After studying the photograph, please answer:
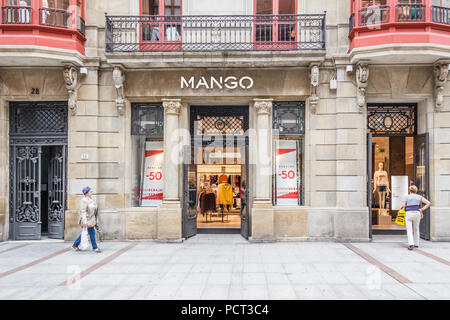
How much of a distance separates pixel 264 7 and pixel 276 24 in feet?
2.61

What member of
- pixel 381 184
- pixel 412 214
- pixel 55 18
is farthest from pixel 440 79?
pixel 55 18

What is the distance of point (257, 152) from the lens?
1141 cm

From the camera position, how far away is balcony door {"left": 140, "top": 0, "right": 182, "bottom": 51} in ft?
36.6

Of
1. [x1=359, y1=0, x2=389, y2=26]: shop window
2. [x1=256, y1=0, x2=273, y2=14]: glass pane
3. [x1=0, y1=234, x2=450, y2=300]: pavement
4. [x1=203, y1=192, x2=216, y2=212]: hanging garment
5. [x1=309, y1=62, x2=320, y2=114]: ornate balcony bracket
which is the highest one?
[x1=256, y1=0, x2=273, y2=14]: glass pane

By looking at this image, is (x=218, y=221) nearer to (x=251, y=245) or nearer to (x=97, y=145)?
(x=251, y=245)

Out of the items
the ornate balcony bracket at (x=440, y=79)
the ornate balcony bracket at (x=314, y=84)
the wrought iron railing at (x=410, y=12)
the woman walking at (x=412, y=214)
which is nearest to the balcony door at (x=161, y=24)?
the ornate balcony bracket at (x=314, y=84)

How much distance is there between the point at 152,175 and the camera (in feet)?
39.2

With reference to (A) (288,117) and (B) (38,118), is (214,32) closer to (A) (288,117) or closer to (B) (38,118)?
(A) (288,117)

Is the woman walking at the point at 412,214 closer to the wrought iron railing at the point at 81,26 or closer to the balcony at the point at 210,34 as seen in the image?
the balcony at the point at 210,34

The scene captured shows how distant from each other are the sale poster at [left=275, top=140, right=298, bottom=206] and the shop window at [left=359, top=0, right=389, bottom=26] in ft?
14.0

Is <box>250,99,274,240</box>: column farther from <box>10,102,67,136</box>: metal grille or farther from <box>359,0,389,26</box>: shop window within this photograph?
<box>10,102,67,136</box>: metal grille

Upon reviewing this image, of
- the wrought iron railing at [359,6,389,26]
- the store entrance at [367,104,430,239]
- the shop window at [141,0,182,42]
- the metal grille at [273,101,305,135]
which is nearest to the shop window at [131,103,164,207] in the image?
the shop window at [141,0,182,42]

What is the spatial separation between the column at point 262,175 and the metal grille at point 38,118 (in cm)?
643

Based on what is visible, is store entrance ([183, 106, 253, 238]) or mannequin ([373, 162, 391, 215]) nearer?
store entrance ([183, 106, 253, 238])
